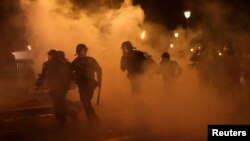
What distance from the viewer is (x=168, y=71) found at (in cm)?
1237

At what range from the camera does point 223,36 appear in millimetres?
21531

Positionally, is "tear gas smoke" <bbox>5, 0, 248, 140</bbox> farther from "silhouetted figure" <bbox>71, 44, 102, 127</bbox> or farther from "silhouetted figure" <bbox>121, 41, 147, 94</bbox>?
"silhouetted figure" <bbox>71, 44, 102, 127</bbox>

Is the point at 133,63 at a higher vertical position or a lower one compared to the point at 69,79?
higher

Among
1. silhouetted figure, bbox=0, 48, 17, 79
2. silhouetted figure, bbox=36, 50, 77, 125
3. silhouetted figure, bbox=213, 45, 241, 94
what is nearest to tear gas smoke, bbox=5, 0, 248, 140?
silhouetted figure, bbox=213, 45, 241, 94

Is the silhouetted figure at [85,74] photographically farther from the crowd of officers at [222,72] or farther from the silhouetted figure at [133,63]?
the crowd of officers at [222,72]

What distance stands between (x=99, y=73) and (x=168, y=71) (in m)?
3.41

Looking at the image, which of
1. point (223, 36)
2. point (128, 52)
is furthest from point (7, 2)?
point (128, 52)

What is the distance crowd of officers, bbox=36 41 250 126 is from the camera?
30.4 ft

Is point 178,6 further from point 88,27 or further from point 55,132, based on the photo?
point 55,132

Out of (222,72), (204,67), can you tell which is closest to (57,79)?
(204,67)

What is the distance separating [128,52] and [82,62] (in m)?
1.84

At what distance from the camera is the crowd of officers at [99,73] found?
927cm

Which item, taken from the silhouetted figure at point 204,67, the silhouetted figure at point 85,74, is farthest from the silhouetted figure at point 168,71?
the silhouetted figure at point 85,74

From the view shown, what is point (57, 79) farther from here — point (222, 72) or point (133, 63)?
point (222, 72)
